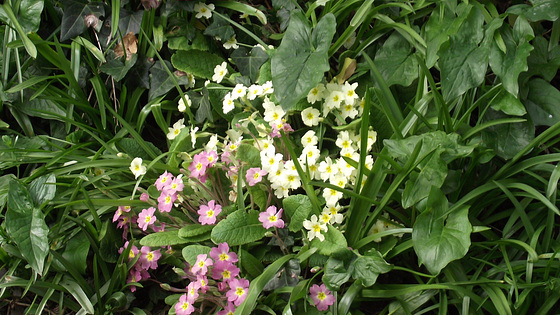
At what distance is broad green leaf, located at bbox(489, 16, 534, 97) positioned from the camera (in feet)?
4.99

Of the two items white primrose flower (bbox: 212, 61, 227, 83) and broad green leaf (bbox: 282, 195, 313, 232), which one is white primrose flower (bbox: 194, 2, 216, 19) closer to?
white primrose flower (bbox: 212, 61, 227, 83)

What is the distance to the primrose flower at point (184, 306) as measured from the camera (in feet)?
5.25

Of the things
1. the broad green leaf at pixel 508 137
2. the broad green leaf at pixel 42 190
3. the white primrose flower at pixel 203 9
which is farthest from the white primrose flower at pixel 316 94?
the broad green leaf at pixel 42 190

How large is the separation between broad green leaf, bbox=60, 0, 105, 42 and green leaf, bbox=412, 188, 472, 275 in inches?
64.2

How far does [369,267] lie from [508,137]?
64 cm

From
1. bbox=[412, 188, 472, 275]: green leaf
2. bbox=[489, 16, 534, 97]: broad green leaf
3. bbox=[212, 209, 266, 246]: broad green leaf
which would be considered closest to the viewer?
bbox=[412, 188, 472, 275]: green leaf

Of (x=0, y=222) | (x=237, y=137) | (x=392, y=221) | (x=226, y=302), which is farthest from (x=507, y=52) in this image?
(x=0, y=222)

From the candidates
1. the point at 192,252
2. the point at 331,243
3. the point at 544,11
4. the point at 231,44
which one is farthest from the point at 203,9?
the point at 544,11

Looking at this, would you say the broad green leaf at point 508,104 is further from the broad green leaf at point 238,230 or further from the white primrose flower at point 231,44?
the white primrose flower at point 231,44

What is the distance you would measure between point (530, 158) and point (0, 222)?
201cm

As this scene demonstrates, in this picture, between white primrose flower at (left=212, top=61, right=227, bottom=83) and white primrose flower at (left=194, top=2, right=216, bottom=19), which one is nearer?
white primrose flower at (left=212, top=61, right=227, bottom=83)

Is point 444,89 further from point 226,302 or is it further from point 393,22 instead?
point 226,302

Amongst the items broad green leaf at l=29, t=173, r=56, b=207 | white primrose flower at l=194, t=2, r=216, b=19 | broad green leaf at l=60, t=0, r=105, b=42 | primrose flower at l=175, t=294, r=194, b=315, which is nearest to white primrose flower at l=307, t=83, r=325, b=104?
white primrose flower at l=194, t=2, r=216, b=19

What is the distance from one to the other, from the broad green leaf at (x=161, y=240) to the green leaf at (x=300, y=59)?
0.58 metres
